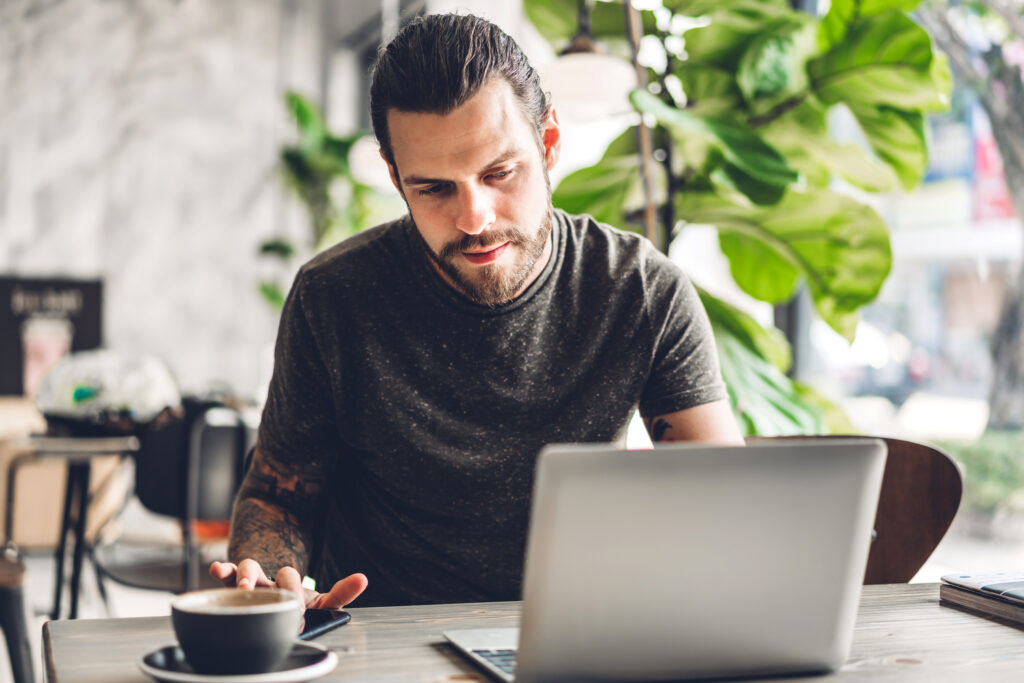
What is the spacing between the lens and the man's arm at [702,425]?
1233 millimetres

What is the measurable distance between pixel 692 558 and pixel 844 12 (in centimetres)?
160

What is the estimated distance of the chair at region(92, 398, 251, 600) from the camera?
2455mm

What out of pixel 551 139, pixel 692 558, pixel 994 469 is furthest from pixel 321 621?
pixel 994 469

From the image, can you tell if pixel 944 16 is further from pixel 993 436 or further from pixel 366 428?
pixel 366 428

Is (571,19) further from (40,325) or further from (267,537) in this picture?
(40,325)

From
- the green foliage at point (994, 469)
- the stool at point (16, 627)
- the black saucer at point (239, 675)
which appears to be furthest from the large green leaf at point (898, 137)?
the stool at point (16, 627)

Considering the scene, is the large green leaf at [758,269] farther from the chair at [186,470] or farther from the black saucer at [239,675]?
the black saucer at [239,675]

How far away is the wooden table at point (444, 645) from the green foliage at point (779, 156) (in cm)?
95

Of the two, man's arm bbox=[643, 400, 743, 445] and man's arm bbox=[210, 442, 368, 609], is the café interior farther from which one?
man's arm bbox=[210, 442, 368, 609]

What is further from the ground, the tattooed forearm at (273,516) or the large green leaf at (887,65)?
the large green leaf at (887,65)

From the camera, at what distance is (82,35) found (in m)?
5.41

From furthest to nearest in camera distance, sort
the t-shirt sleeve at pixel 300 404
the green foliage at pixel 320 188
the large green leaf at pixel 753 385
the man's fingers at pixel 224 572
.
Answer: the green foliage at pixel 320 188, the large green leaf at pixel 753 385, the t-shirt sleeve at pixel 300 404, the man's fingers at pixel 224 572

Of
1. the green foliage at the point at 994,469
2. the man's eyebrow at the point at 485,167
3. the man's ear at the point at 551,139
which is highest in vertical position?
the man's ear at the point at 551,139

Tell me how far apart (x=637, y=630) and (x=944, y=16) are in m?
2.22
